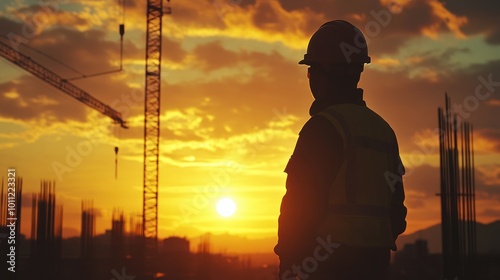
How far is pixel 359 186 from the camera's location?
3359 millimetres

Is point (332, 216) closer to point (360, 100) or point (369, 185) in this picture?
point (369, 185)

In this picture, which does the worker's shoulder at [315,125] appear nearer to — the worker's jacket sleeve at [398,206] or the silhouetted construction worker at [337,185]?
the silhouetted construction worker at [337,185]

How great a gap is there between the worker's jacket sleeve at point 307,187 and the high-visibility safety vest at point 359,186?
5 centimetres

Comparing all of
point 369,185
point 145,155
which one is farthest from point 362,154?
point 145,155

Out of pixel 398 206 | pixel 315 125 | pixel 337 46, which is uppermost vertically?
pixel 337 46

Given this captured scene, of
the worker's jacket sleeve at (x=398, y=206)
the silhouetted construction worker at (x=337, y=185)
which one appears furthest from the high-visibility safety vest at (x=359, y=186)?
the worker's jacket sleeve at (x=398, y=206)

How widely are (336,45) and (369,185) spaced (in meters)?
0.71

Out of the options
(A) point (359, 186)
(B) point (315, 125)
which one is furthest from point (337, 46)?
(A) point (359, 186)

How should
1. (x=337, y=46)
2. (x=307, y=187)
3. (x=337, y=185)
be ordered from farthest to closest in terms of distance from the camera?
(x=337, y=46)
(x=337, y=185)
(x=307, y=187)

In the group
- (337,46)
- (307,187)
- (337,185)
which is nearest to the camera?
(307,187)

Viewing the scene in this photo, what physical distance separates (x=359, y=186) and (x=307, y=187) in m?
0.28

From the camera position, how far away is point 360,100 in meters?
3.66

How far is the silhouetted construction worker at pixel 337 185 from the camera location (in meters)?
3.20

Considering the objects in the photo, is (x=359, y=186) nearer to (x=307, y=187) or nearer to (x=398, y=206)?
(x=307, y=187)
